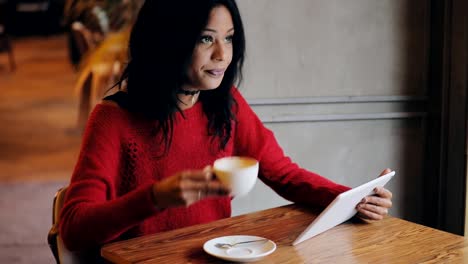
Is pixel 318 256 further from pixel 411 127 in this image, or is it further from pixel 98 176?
pixel 411 127

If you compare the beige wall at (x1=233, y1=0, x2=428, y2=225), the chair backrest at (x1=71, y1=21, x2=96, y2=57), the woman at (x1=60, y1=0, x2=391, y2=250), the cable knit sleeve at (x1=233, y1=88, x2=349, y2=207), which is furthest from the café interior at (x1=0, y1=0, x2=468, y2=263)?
the chair backrest at (x1=71, y1=21, x2=96, y2=57)

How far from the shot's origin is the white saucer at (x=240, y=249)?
64.9 inches

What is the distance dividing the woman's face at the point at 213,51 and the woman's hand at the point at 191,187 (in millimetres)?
498

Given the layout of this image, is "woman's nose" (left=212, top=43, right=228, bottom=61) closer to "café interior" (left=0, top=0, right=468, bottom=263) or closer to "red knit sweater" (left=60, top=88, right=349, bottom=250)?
"red knit sweater" (left=60, top=88, right=349, bottom=250)

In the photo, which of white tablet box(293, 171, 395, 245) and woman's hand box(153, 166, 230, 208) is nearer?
woman's hand box(153, 166, 230, 208)

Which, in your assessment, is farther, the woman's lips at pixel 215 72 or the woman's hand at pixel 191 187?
the woman's lips at pixel 215 72

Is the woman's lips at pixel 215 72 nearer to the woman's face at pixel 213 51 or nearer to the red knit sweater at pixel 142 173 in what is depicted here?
the woman's face at pixel 213 51

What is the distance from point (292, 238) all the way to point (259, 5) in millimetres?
1366

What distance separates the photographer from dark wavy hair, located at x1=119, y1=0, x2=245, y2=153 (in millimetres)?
1978

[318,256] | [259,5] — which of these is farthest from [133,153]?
[259,5]

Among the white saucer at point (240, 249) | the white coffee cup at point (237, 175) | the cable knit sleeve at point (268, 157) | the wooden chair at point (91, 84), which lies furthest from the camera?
the wooden chair at point (91, 84)

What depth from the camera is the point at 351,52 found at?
10.2ft

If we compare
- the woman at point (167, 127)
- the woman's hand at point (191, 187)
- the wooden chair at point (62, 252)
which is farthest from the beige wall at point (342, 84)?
the woman's hand at point (191, 187)

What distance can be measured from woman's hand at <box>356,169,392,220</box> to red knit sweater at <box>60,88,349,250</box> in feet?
0.52
